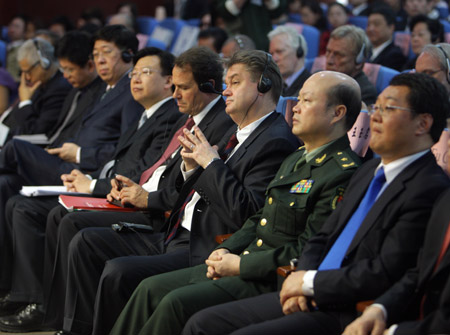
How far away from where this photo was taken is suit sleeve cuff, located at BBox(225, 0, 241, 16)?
580 centimetres

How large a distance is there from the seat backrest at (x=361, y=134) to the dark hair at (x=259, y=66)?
0.33 m

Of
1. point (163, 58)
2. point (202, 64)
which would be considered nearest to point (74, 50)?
point (163, 58)

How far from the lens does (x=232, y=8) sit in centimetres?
582

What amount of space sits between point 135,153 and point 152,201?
1.74 feet

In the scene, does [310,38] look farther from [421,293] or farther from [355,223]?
[421,293]

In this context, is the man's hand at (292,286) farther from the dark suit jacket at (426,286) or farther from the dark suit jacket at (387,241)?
the dark suit jacket at (426,286)

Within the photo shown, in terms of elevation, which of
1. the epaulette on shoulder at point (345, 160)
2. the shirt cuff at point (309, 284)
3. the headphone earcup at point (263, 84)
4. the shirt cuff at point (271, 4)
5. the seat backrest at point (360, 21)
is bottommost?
the shirt cuff at point (309, 284)

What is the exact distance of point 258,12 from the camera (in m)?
5.85

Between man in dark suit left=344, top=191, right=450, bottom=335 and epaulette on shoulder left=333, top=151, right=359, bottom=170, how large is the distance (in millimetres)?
417

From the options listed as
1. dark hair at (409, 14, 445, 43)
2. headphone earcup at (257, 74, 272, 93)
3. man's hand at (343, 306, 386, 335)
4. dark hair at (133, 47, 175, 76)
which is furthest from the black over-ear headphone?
dark hair at (409, 14, 445, 43)

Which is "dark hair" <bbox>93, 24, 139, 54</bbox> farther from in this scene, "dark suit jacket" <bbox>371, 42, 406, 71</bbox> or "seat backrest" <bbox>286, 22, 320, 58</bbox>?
"seat backrest" <bbox>286, 22, 320, 58</bbox>

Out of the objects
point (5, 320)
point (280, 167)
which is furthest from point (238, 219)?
point (5, 320)

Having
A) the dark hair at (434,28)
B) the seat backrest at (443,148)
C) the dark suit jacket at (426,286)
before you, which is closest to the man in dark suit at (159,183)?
the seat backrest at (443,148)

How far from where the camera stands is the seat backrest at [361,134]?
9.28 feet
